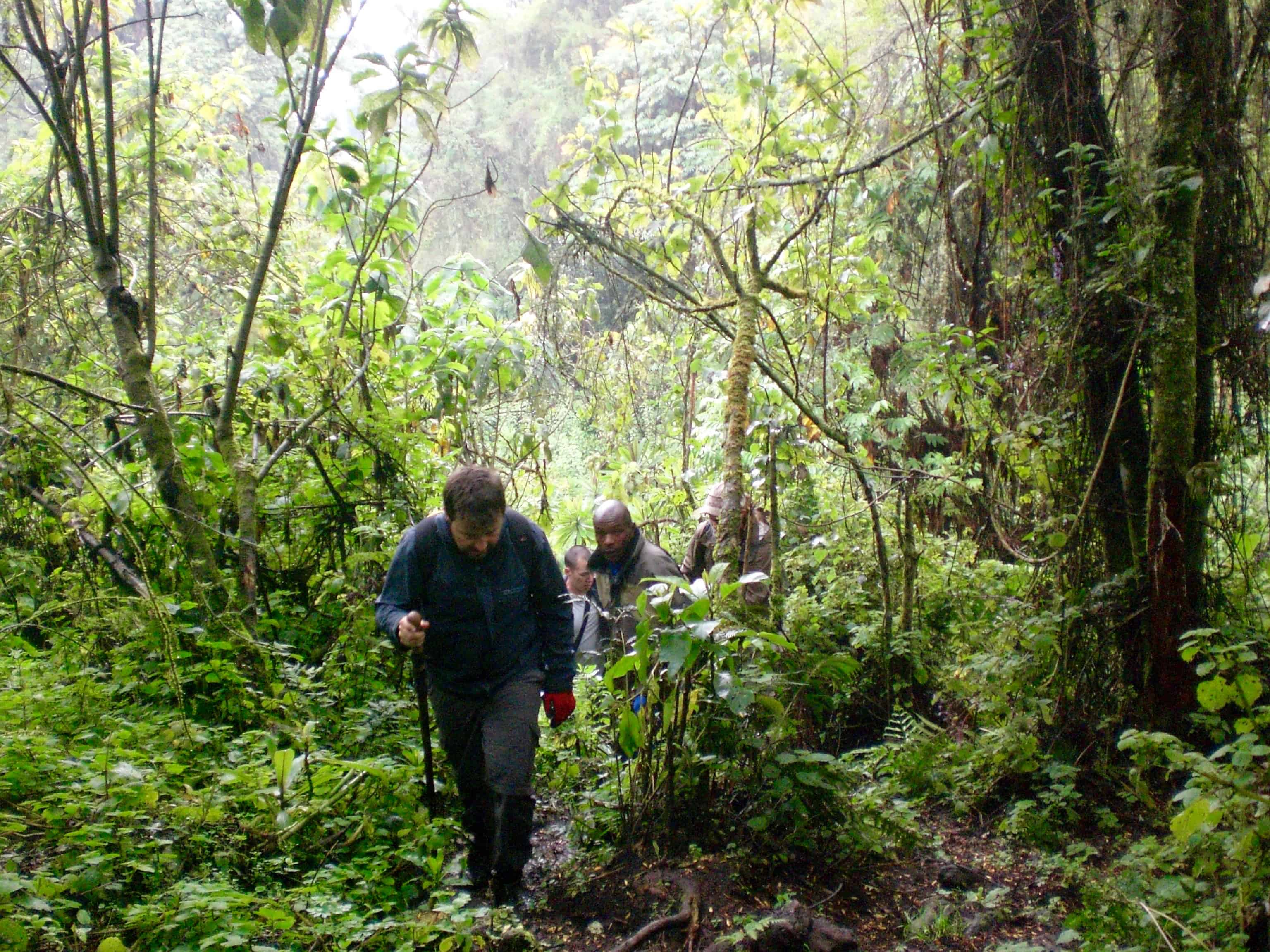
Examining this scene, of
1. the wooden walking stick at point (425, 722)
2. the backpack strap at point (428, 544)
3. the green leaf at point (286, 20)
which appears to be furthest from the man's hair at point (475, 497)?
the green leaf at point (286, 20)

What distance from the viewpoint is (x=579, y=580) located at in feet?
21.5

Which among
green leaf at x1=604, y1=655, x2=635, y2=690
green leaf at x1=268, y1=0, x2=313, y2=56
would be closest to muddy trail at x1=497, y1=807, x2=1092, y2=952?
green leaf at x1=604, y1=655, x2=635, y2=690

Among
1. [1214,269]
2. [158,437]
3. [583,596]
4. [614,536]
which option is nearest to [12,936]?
[158,437]

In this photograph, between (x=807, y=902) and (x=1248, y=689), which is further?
(x=807, y=902)

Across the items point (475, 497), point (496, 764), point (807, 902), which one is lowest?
point (807, 902)

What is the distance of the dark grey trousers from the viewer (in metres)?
3.61

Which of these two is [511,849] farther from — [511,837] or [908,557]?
[908,557]

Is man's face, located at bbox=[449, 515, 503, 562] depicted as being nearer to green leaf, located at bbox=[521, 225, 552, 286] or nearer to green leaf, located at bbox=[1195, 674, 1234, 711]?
green leaf, located at bbox=[521, 225, 552, 286]

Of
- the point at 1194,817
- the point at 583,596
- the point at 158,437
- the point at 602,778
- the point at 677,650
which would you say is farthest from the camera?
the point at 583,596

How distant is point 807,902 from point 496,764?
136 cm

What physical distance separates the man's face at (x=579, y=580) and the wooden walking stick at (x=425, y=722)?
2.66 metres

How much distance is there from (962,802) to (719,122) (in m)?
4.53

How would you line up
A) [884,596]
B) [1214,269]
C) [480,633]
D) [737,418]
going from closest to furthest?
[480,633] → [1214,269] → [737,418] → [884,596]

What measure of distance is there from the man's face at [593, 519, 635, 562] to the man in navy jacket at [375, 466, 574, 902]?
1301 millimetres
